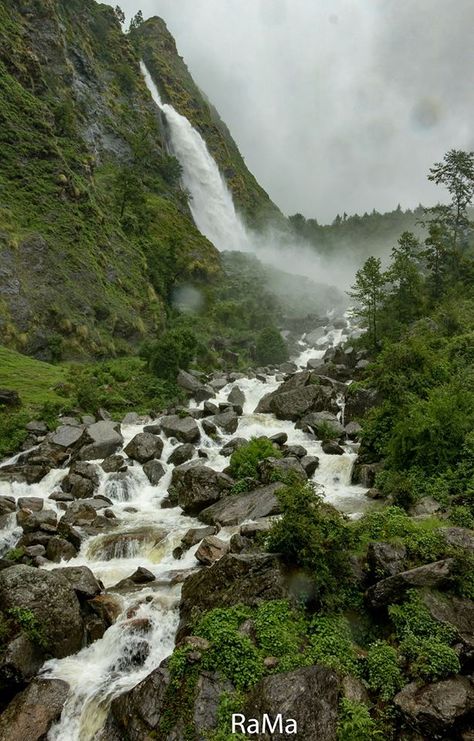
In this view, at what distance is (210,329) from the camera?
6300 centimetres

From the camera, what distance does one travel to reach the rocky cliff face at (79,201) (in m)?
40.0

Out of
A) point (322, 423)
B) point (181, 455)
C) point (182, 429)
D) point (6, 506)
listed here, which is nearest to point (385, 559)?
point (6, 506)

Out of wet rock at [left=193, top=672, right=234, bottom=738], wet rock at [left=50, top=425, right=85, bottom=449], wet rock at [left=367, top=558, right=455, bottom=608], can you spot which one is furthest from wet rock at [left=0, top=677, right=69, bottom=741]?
wet rock at [left=50, top=425, right=85, bottom=449]

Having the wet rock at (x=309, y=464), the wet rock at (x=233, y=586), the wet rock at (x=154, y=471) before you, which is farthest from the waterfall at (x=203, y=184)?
the wet rock at (x=233, y=586)

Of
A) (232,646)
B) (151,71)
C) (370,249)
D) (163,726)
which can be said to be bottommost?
(163,726)

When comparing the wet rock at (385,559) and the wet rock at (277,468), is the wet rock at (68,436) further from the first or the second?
the wet rock at (385,559)

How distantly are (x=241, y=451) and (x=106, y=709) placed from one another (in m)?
13.2

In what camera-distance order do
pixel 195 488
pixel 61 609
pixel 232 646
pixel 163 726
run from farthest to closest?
pixel 195 488, pixel 61 609, pixel 232 646, pixel 163 726

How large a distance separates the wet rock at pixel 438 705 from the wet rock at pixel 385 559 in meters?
2.49

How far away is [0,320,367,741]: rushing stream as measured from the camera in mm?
10031

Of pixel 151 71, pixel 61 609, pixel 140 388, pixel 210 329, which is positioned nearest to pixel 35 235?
pixel 140 388

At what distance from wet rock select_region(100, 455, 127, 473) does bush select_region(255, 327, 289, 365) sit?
1388 inches

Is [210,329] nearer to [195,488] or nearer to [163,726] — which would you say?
[195,488]

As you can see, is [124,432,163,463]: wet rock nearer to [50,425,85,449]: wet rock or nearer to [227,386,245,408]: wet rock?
[50,425,85,449]: wet rock
